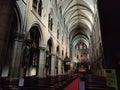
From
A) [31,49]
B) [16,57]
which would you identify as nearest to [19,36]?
[16,57]

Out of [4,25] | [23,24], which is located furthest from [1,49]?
[23,24]

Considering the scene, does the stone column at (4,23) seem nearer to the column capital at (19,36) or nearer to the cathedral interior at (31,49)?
the cathedral interior at (31,49)

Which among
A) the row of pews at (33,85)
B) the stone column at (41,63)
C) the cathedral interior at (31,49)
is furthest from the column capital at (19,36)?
the stone column at (41,63)

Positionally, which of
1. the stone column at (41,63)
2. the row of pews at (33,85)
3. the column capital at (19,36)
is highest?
the column capital at (19,36)

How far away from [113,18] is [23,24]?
778 centimetres

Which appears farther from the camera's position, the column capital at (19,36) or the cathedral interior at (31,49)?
the column capital at (19,36)

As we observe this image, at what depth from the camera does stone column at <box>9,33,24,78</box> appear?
7.14 metres

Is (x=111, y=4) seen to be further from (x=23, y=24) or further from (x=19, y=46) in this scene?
(x=23, y=24)

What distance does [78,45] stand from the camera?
48969 mm

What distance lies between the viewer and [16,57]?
7.41 m

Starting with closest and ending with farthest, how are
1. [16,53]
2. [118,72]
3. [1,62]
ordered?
[118,72] → [1,62] → [16,53]

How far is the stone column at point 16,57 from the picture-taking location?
7.14 meters

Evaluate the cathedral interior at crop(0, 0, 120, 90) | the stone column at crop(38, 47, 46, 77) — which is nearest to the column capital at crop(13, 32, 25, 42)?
the cathedral interior at crop(0, 0, 120, 90)

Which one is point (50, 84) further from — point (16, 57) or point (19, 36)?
point (19, 36)
